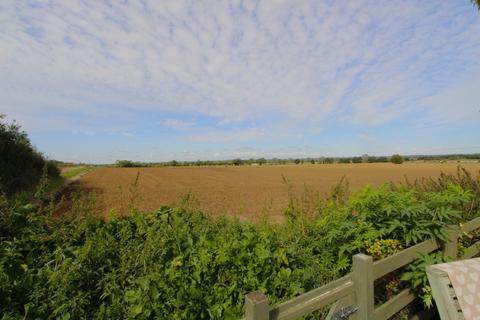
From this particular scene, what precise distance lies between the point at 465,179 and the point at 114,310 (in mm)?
6318

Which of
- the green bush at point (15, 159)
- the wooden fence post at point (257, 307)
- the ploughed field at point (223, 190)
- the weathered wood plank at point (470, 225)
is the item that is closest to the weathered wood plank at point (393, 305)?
the weathered wood plank at point (470, 225)

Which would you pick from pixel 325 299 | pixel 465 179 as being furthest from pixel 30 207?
pixel 465 179

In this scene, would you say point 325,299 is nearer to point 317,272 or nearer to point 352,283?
point 352,283

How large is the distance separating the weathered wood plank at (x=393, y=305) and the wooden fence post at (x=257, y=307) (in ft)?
4.50

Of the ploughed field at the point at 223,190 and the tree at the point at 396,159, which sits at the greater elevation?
the tree at the point at 396,159

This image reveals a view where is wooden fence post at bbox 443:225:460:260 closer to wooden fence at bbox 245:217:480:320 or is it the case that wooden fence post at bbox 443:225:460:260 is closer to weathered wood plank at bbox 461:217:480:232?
wooden fence at bbox 245:217:480:320

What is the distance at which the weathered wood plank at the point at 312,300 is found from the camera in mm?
1629

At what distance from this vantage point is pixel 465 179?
17.2 ft

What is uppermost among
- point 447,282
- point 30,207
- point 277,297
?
point 30,207

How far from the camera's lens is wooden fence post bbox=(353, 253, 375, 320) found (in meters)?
2.08

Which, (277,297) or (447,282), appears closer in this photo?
(447,282)

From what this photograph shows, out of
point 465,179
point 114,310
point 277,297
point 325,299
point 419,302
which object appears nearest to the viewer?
point 325,299

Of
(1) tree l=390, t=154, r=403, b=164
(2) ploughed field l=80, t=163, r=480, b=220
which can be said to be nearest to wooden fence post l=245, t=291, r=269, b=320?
(2) ploughed field l=80, t=163, r=480, b=220

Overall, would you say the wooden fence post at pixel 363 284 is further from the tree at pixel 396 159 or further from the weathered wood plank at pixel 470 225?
the tree at pixel 396 159
